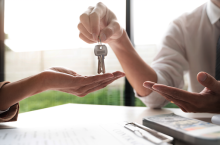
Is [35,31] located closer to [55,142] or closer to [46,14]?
[46,14]

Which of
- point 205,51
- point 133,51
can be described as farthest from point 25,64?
point 205,51

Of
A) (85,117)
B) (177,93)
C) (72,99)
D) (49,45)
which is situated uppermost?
(49,45)

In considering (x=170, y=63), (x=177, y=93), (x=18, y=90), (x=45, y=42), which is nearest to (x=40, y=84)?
(x=18, y=90)

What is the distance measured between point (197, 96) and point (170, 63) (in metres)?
0.45

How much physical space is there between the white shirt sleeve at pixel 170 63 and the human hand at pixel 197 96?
0.89ft

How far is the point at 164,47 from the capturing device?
105 centimetres

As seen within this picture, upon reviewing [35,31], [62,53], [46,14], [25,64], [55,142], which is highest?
[46,14]

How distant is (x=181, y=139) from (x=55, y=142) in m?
0.25

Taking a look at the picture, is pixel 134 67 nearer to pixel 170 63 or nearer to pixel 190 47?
pixel 170 63

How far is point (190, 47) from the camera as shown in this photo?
108 centimetres

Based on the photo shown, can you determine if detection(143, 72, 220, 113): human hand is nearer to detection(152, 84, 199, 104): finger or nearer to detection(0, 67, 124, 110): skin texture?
detection(152, 84, 199, 104): finger

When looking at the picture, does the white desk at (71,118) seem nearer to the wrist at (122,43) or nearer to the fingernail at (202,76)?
the fingernail at (202,76)

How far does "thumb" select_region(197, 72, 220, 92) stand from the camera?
0.50 meters

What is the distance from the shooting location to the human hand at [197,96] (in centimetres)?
53
